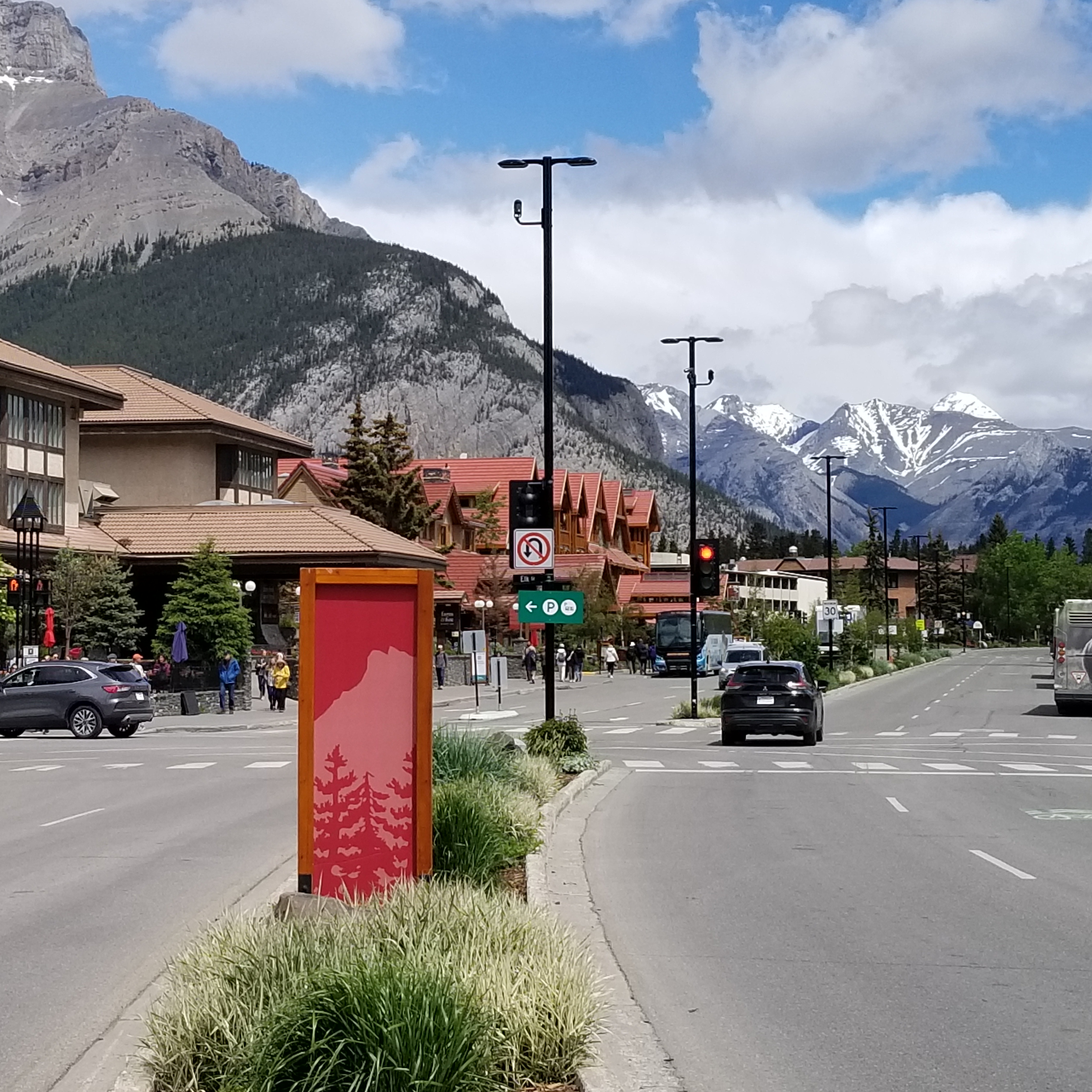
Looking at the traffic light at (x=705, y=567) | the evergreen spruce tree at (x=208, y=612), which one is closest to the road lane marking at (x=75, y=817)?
the traffic light at (x=705, y=567)

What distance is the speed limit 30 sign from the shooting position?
22.9 meters

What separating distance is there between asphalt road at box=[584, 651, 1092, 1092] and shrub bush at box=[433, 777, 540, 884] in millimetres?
780

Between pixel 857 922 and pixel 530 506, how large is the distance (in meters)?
12.7

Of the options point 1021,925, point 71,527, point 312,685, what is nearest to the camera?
point 312,685

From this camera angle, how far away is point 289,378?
162m

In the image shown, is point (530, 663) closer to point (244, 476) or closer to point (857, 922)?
point (244, 476)

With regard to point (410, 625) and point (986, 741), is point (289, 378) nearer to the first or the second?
point (986, 741)

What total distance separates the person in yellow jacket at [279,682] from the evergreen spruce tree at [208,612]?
1534mm

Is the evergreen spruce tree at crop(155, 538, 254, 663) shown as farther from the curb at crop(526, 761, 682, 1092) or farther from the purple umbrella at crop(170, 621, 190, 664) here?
the curb at crop(526, 761, 682, 1092)

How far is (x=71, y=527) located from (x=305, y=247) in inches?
5024

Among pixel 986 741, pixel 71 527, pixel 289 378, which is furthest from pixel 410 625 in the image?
pixel 289 378

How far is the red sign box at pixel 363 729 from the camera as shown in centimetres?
848

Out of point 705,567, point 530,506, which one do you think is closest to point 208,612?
point 705,567

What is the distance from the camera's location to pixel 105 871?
45.5ft
